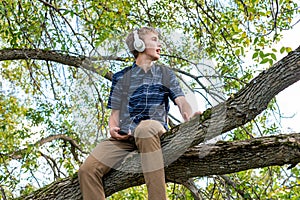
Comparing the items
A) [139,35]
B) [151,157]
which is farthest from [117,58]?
[151,157]

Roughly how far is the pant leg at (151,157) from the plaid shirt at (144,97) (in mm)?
107

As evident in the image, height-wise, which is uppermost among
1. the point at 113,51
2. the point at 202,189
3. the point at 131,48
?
the point at 113,51

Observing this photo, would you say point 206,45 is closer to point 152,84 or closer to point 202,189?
point 202,189

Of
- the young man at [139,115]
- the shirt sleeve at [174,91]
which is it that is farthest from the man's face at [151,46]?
the shirt sleeve at [174,91]

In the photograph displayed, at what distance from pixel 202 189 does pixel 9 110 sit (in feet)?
11.8

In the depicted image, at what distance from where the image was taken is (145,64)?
2748 mm

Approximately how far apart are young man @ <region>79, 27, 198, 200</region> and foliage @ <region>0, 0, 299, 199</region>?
1.05 ft

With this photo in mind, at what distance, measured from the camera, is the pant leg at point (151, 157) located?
2.36 m

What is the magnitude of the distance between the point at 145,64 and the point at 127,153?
0.46 m

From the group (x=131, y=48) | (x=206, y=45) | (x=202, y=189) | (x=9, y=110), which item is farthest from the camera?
(x=9, y=110)

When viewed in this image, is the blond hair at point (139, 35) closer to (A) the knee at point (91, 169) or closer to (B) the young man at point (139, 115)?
(B) the young man at point (139, 115)

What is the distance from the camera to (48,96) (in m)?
5.18

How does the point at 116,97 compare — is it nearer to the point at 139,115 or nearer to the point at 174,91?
the point at 139,115

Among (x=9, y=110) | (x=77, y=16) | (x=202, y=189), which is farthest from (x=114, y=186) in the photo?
(x=9, y=110)
